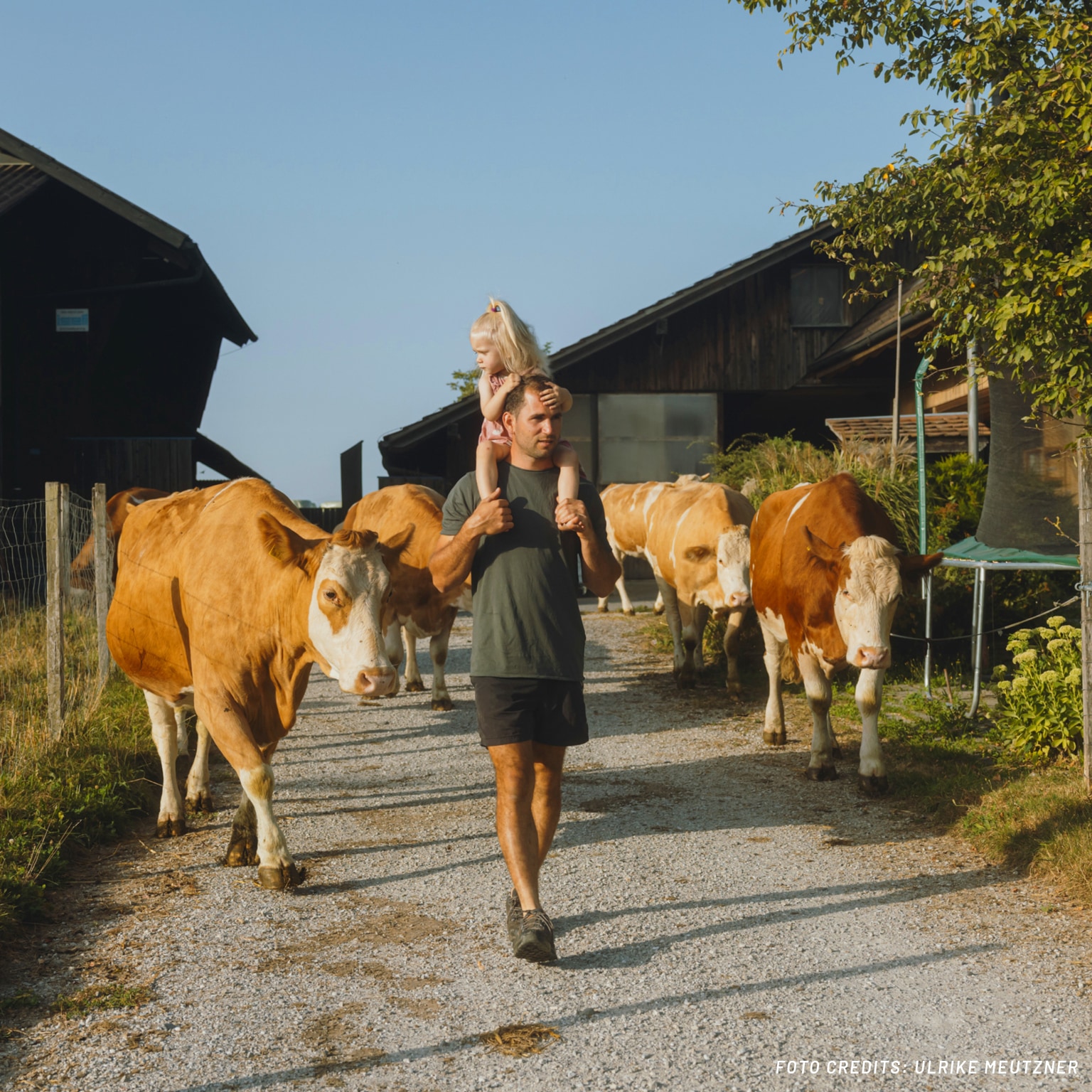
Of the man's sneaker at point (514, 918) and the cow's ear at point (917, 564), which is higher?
the cow's ear at point (917, 564)

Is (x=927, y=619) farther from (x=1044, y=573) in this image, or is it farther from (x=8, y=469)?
(x=8, y=469)

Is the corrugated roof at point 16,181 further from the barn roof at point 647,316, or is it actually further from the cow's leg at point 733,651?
the cow's leg at point 733,651

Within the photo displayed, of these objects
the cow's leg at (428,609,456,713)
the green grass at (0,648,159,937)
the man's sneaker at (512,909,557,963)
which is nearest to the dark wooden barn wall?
the cow's leg at (428,609,456,713)

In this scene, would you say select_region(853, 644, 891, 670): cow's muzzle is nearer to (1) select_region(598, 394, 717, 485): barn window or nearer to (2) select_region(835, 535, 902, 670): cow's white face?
(2) select_region(835, 535, 902, 670): cow's white face

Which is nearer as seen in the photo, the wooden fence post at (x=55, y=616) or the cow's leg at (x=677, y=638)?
the wooden fence post at (x=55, y=616)

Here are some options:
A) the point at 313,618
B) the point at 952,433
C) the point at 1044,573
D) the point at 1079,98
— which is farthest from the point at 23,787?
the point at 952,433

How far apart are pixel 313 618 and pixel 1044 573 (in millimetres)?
7149

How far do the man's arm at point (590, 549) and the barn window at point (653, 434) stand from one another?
599 inches

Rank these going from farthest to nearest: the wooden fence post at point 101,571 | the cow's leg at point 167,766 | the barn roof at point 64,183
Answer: the barn roof at point 64,183
the wooden fence post at point 101,571
the cow's leg at point 167,766

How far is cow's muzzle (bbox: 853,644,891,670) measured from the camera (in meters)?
6.02

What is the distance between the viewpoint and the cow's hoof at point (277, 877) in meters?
4.90

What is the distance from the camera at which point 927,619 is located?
8.49 meters

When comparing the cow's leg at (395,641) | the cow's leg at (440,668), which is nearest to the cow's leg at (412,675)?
the cow's leg at (440,668)

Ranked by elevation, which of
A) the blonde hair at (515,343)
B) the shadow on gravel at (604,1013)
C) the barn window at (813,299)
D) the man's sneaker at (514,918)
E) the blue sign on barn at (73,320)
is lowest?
the shadow on gravel at (604,1013)
